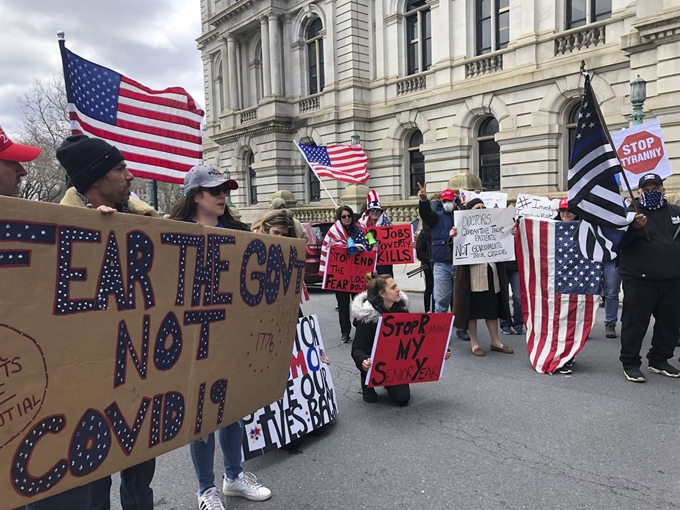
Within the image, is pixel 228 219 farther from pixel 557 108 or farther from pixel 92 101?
pixel 557 108

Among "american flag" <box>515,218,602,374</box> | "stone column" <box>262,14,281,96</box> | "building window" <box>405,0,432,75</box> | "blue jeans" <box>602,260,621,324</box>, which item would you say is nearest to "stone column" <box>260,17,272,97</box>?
"stone column" <box>262,14,281,96</box>

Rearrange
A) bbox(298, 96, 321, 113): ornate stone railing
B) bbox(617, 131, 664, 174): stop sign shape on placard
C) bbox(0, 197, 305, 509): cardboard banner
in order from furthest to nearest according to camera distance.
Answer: bbox(298, 96, 321, 113): ornate stone railing → bbox(617, 131, 664, 174): stop sign shape on placard → bbox(0, 197, 305, 509): cardboard banner

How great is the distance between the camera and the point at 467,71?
21.2 m

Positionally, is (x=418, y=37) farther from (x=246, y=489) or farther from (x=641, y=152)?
(x=246, y=489)

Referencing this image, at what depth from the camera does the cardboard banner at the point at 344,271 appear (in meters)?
7.67

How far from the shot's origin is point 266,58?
2989cm

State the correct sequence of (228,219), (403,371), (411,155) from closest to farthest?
(228,219)
(403,371)
(411,155)

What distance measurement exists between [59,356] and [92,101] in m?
3.80

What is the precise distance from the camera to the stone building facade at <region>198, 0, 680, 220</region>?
16.8 metres

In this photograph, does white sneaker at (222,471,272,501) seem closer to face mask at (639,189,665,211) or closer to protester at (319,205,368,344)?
protester at (319,205,368,344)

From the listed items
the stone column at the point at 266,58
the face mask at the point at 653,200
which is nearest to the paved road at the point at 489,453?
the face mask at the point at 653,200

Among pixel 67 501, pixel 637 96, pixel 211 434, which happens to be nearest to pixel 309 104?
pixel 637 96

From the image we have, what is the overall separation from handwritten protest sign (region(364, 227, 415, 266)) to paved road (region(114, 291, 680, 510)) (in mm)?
Answer: 3403

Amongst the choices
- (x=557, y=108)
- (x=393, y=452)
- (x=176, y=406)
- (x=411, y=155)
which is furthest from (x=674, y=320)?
(x=411, y=155)
